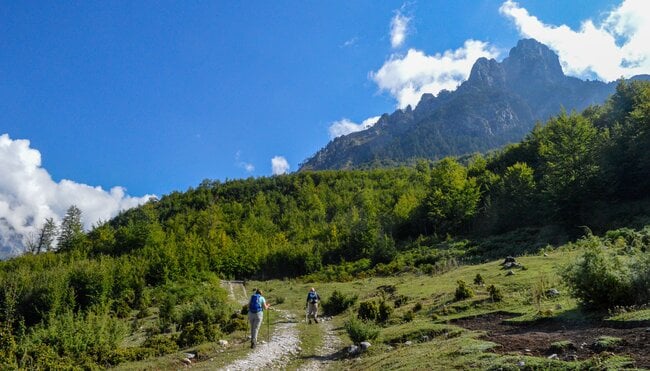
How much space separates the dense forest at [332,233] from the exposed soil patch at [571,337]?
1464 cm

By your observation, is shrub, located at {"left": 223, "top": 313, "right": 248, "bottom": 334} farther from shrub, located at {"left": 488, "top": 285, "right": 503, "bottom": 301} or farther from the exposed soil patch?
the exposed soil patch

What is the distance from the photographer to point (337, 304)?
27.9 meters

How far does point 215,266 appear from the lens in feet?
234

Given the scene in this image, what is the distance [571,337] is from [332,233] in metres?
71.2

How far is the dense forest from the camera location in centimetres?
3321

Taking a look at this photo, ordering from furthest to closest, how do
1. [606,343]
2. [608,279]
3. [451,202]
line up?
[451,202], [608,279], [606,343]

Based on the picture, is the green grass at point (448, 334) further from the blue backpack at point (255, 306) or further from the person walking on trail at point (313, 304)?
→ the blue backpack at point (255, 306)

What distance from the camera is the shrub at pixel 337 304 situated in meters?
27.8

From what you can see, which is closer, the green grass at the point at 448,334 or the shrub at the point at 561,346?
the shrub at the point at 561,346

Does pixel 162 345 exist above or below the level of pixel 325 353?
above

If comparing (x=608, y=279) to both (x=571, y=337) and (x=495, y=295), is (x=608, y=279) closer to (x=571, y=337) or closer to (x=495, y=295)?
(x=571, y=337)

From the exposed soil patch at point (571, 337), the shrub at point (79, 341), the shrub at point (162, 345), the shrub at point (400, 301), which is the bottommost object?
the shrub at point (400, 301)

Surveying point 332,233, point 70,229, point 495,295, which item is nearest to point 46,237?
point 70,229

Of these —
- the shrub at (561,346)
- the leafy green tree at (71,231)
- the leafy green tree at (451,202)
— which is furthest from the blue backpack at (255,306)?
the leafy green tree at (71,231)
